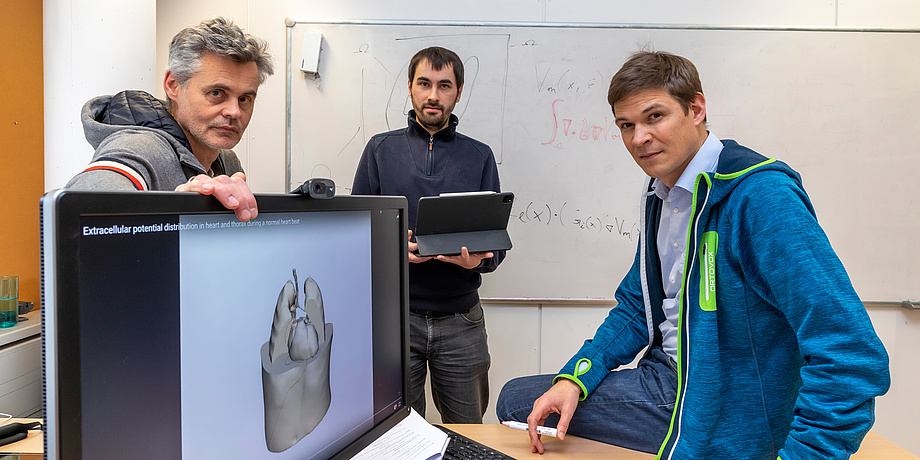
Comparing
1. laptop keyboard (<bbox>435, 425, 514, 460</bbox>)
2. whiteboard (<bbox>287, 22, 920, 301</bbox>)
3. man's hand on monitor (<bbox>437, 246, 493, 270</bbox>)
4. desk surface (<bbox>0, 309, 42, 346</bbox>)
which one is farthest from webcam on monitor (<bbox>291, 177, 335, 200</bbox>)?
whiteboard (<bbox>287, 22, 920, 301</bbox>)

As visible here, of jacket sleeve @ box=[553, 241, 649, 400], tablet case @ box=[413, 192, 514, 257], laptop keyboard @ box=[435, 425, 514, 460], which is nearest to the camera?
laptop keyboard @ box=[435, 425, 514, 460]

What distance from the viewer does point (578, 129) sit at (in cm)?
228

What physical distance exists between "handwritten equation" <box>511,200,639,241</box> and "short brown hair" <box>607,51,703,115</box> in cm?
119

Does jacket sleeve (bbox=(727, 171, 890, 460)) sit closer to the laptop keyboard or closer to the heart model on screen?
the laptop keyboard

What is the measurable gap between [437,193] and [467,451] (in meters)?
1.08

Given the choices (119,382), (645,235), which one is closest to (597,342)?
(645,235)

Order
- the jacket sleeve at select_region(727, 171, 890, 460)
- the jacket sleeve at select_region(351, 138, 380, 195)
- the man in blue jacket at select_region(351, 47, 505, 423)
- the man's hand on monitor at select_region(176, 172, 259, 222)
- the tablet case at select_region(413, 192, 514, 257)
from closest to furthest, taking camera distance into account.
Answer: the man's hand on monitor at select_region(176, 172, 259, 222) < the jacket sleeve at select_region(727, 171, 890, 460) < the tablet case at select_region(413, 192, 514, 257) < the man in blue jacket at select_region(351, 47, 505, 423) < the jacket sleeve at select_region(351, 138, 380, 195)

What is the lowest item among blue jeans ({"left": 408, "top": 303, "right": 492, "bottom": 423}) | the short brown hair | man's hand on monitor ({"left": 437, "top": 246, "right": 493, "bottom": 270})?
blue jeans ({"left": 408, "top": 303, "right": 492, "bottom": 423})

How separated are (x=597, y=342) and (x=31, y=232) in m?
2.07

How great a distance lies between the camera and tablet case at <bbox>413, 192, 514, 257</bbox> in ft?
4.68

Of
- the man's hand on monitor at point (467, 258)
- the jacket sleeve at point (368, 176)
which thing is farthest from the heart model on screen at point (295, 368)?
the jacket sleeve at point (368, 176)

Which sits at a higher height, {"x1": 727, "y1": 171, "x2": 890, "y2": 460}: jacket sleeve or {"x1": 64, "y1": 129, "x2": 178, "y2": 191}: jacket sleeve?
{"x1": 64, "y1": 129, "x2": 178, "y2": 191}: jacket sleeve

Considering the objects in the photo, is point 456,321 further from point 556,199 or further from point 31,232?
point 31,232

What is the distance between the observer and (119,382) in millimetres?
414
